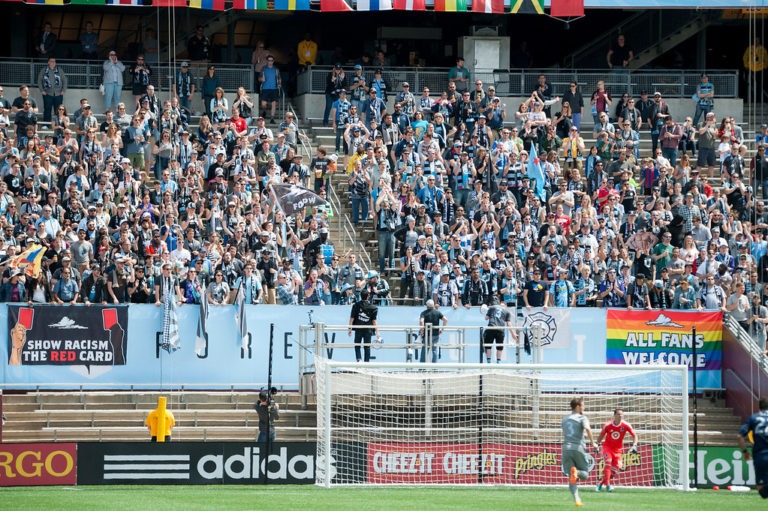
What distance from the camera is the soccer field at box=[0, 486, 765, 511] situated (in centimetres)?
2186

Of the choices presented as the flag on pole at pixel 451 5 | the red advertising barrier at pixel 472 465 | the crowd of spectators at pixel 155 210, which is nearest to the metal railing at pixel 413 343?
the crowd of spectators at pixel 155 210

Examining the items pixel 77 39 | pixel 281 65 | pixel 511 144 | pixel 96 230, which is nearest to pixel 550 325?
pixel 511 144

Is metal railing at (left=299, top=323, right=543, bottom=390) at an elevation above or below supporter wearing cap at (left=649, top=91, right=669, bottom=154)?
below

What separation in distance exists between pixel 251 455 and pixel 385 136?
11.2m

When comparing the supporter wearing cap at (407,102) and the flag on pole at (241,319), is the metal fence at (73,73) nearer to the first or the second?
the supporter wearing cap at (407,102)

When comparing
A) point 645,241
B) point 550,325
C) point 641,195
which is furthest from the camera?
point 641,195

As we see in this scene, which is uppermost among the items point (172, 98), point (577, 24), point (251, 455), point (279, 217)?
point (577, 24)

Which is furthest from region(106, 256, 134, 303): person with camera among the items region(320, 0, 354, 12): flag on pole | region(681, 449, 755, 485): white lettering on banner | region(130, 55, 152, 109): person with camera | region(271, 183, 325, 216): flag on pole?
region(320, 0, 354, 12): flag on pole

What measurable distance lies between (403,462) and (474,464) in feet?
3.94

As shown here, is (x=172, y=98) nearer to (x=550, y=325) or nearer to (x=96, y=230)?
(x=96, y=230)

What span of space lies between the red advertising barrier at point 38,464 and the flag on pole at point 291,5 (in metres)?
15.7

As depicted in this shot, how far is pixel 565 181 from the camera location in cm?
3372

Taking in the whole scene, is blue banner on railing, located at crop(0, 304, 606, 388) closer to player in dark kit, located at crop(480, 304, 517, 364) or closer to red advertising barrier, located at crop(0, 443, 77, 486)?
player in dark kit, located at crop(480, 304, 517, 364)

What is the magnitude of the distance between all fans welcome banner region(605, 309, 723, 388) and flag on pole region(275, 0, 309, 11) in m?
12.2
